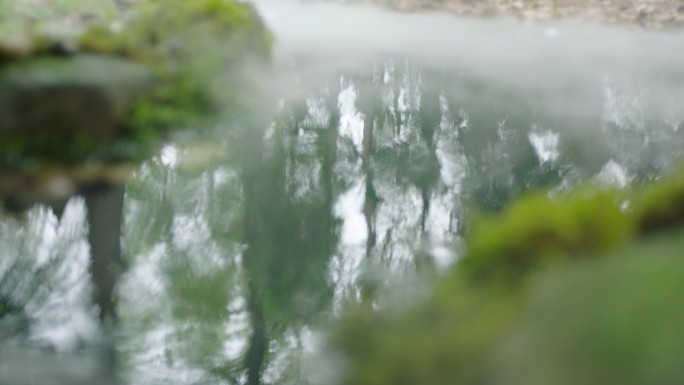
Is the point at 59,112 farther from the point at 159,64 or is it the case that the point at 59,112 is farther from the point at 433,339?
the point at 433,339

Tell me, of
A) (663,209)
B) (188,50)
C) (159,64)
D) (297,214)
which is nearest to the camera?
(663,209)

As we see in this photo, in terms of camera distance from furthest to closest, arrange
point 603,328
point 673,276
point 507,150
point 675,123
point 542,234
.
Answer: point 675,123 → point 507,150 → point 542,234 → point 673,276 → point 603,328

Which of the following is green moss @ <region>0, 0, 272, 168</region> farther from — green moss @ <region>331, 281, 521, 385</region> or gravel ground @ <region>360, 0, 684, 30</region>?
green moss @ <region>331, 281, 521, 385</region>

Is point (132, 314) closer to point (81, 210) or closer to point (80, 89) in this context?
point (81, 210)

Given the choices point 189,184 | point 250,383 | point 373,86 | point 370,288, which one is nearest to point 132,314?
point 250,383

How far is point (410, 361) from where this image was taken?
167cm

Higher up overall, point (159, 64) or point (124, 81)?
point (159, 64)

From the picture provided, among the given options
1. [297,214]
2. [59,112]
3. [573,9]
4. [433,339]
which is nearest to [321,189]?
[297,214]

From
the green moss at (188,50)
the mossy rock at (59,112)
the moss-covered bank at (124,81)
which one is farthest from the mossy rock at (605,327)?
the green moss at (188,50)

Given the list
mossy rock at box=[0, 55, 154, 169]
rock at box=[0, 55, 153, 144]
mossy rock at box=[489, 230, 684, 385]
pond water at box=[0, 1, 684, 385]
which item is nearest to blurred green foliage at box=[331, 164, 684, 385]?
mossy rock at box=[489, 230, 684, 385]

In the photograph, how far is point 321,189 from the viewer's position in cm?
505

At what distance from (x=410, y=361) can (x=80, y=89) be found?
395 cm

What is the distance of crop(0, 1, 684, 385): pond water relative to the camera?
3.27 metres

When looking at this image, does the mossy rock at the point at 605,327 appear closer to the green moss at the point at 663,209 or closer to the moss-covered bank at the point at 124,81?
the green moss at the point at 663,209
